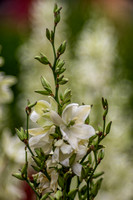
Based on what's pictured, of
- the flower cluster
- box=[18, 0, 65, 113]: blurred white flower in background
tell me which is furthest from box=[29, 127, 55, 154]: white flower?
box=[18, 0, 65, 113]: blurred white flower in background

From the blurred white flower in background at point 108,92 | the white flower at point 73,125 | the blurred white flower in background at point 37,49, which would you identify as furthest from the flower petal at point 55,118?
the blurred white flower in background at point 37,49

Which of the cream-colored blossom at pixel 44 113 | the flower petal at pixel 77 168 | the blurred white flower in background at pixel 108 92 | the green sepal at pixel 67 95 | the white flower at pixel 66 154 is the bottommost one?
the blurred white flower in background at pixel 108 92

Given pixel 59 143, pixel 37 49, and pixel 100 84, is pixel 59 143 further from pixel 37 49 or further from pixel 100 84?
pixel 37 49

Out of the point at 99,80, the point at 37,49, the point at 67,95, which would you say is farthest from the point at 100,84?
the point at 67,95

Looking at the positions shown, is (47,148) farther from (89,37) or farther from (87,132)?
(89,37)

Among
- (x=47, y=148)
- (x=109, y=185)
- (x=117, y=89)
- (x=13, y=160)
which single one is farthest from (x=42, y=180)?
(x=117, y=89)

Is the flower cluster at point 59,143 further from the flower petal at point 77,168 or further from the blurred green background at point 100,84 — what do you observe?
the blurred green background at point 100,84

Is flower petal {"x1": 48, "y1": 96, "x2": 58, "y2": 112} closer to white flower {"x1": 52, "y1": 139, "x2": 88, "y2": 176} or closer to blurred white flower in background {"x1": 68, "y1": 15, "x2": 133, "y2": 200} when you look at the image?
white flower {"x1": 52, "y1": 139, "x2": 88, "y2": 176}

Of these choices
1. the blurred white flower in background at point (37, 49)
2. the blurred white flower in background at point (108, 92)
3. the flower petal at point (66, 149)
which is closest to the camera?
the flower petal at point (66, 149)
